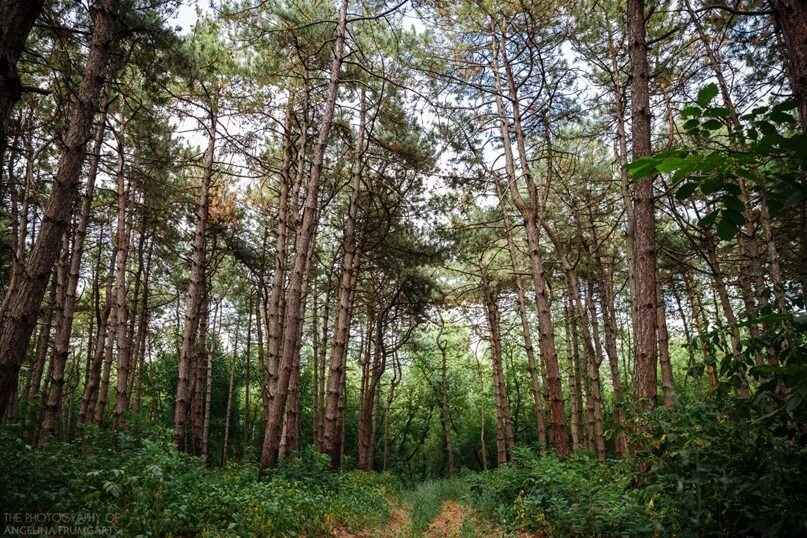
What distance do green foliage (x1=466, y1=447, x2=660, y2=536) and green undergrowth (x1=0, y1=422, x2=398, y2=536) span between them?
2989 mm

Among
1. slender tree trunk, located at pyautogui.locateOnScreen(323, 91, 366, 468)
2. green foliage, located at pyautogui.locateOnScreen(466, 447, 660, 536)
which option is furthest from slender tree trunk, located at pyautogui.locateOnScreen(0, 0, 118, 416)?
slender tree trunk, located at pyautogui.locateOnScreen(323, 91, 366, 468)

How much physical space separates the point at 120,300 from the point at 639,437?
11558 millimetres

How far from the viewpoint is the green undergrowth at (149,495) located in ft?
13.7

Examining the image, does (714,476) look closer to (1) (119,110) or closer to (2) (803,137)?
(2) (803,137)

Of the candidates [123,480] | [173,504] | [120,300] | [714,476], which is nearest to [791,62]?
[714,476]

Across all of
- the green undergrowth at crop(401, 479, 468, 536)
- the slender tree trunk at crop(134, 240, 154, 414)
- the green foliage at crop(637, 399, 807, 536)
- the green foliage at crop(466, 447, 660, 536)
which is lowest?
the green undergrowth at crop(401, 479, 468, 536)

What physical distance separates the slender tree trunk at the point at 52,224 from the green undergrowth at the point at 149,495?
2.93ft

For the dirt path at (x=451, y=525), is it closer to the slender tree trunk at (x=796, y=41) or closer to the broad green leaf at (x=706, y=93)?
the slender tree trunk at (x=796, y=41)

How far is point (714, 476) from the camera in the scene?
Result: 244cm

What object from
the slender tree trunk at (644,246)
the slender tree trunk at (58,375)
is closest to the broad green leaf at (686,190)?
the slender tree trunk at (644,246)

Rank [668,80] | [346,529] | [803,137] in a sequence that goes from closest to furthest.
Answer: [803,137], [346,529], [668,80]

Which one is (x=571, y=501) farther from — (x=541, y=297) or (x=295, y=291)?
(x=295, y=291)

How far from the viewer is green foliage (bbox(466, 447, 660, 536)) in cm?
464

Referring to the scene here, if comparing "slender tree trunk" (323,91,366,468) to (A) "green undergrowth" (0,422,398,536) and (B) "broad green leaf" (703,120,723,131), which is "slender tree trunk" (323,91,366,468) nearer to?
(A) "green undergrowth" (0,422,398,536)
